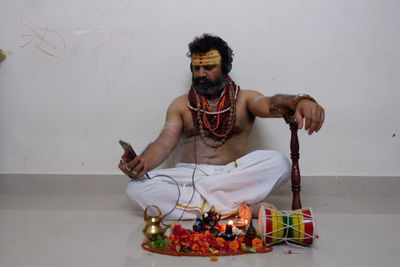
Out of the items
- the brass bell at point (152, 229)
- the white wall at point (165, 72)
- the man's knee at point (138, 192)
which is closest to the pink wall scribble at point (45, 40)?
the white wall at point (165, 72)

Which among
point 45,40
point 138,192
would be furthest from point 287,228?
point 45,40

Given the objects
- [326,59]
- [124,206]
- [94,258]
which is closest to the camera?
[94,258]

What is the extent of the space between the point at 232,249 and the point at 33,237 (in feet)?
4.02

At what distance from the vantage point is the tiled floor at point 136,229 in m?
2.24

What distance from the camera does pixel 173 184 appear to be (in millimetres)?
3248

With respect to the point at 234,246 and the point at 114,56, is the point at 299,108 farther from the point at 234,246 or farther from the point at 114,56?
the point at 114,56

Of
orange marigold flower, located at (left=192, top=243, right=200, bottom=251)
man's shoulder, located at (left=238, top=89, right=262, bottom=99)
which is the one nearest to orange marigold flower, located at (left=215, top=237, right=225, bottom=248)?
orange marigold flower, located at (left=192, top=243, right=200, bottom=251)

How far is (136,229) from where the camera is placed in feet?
9.42

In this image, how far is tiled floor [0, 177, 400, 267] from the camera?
2.24m

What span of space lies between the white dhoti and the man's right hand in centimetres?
7

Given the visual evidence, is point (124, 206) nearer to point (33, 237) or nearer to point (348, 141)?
point (33, 237)

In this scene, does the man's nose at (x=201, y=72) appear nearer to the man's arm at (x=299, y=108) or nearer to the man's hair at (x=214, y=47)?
the man's hair at (x=214, y=47)

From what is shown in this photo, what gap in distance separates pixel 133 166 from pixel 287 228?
4.10 feet

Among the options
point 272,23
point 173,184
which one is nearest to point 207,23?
point 272,23
